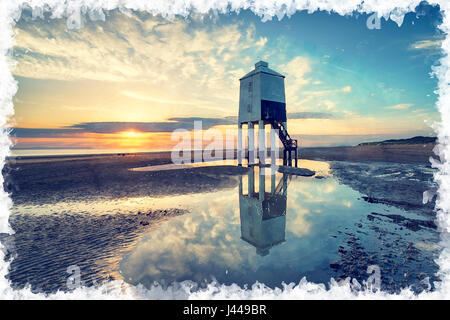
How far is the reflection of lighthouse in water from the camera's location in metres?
5.01

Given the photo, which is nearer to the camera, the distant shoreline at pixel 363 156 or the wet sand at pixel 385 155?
the wet sand at pixel 385 155

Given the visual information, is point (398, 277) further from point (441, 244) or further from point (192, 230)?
point (192, 230)

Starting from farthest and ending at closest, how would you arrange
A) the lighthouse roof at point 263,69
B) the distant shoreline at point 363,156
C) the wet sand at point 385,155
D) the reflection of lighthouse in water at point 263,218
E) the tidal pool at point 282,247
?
the distant shoreline at point 363,156
the wet sand at point 385,155
the lighthouse roof at point 263,69
the reflection of lighthouse in water at point 263,218
the tidal pool at point 282,247

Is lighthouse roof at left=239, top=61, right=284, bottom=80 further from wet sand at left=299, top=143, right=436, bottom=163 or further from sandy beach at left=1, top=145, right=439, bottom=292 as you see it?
wet sand at left=299, top=143, right=436, bottom=163

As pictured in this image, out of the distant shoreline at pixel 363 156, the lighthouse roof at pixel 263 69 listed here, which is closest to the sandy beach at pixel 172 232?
the lighthouse roof at pixel 263 69

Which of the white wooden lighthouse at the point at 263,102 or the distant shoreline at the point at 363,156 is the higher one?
the white wooden lighthouse at the point at 263,102

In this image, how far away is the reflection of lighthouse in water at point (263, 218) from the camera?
5012 mm

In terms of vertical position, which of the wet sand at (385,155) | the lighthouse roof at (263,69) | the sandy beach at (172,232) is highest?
the lighthouse roof at (263,69)

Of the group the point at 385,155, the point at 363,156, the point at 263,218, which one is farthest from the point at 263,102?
the point at 385,155

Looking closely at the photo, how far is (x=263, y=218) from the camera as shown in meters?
6.53

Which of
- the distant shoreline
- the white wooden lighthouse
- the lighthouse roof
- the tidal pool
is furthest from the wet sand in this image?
the tidal pool

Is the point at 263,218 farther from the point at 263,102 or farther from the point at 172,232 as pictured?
the point at 263,102

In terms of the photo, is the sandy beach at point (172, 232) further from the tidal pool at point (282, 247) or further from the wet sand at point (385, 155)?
the wet sand at point (385, 155)

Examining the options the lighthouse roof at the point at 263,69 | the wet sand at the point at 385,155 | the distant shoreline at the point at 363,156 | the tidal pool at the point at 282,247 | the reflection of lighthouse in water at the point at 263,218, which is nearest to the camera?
the tidal pool at the point at 282,247
